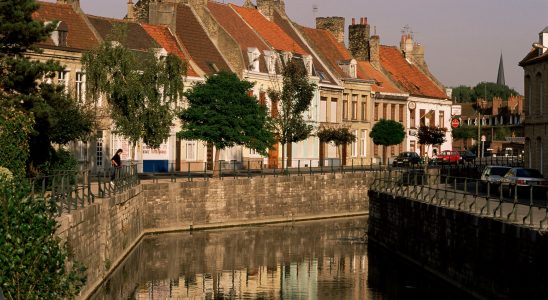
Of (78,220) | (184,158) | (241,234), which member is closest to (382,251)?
(241,234)

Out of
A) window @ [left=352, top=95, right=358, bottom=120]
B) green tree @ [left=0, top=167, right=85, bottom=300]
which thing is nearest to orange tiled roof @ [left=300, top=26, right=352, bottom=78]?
window @ [left=352, top=95, right=358, bottom=120]

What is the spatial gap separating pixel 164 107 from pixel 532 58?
18.9 m

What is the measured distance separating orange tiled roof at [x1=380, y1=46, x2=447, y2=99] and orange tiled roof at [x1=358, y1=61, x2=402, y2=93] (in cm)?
129

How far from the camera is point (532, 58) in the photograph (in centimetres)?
6034

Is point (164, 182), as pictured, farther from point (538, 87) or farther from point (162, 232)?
point (538, 87)

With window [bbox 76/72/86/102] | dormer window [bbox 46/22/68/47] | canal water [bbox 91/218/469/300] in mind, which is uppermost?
dormer window [bbox 46/22/68/47]

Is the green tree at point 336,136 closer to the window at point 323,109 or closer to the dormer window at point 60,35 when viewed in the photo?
the window at point 323,109

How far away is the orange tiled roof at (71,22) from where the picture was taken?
65062 mm

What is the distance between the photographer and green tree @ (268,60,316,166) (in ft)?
244

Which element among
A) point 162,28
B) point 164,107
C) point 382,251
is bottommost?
point 382,251

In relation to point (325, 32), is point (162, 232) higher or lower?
→ lower

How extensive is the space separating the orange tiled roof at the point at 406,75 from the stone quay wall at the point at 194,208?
110ft

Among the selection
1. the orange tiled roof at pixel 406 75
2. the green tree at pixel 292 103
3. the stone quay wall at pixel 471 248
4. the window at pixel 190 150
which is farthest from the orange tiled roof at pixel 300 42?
the stone quay wall at pixel 471 248

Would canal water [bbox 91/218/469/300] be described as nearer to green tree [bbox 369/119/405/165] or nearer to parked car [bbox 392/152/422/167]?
parked car [bbox 392/152/422/167]
